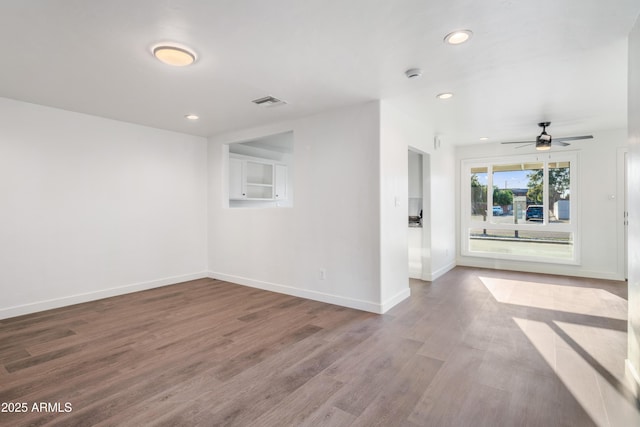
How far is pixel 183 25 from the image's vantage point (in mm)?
2199

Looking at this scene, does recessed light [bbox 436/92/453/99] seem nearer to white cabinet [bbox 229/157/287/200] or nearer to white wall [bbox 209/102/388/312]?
white wall [bbox 209/102/388/312]

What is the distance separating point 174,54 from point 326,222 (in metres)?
2.48

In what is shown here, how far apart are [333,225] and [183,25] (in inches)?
104

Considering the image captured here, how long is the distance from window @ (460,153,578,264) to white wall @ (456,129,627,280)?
13 cm

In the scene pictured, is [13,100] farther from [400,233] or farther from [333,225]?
[400,233]

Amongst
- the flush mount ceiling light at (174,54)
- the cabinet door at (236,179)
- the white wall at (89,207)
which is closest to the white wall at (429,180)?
the flush mount ceiling light at (174,54)

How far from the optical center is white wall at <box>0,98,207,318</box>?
149 inches

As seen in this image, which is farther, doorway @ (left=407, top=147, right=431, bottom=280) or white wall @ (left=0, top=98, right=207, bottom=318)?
doorway @ (left=407, top=147, right=431, bottom=280)

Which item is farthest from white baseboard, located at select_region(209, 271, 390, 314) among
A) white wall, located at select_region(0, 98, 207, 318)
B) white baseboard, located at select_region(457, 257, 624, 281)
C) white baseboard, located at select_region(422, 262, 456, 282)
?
white baseboard, located at select_region(457, 257, 624, 281)

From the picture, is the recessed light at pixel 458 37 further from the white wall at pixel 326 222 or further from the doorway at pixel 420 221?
the doorway at pixel 420 221

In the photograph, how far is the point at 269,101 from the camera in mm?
3736

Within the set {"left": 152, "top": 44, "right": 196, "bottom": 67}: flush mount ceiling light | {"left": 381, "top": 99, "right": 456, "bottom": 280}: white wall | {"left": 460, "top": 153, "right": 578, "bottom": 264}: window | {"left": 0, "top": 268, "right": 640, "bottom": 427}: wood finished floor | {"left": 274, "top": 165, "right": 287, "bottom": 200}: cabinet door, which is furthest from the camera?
{"left": 274, "top": 165, "right": 287, "bottom": 200}: cabinet door

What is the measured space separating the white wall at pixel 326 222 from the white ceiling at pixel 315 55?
1.23 ft

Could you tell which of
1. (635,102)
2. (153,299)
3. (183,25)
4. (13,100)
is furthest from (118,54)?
(635,102)
